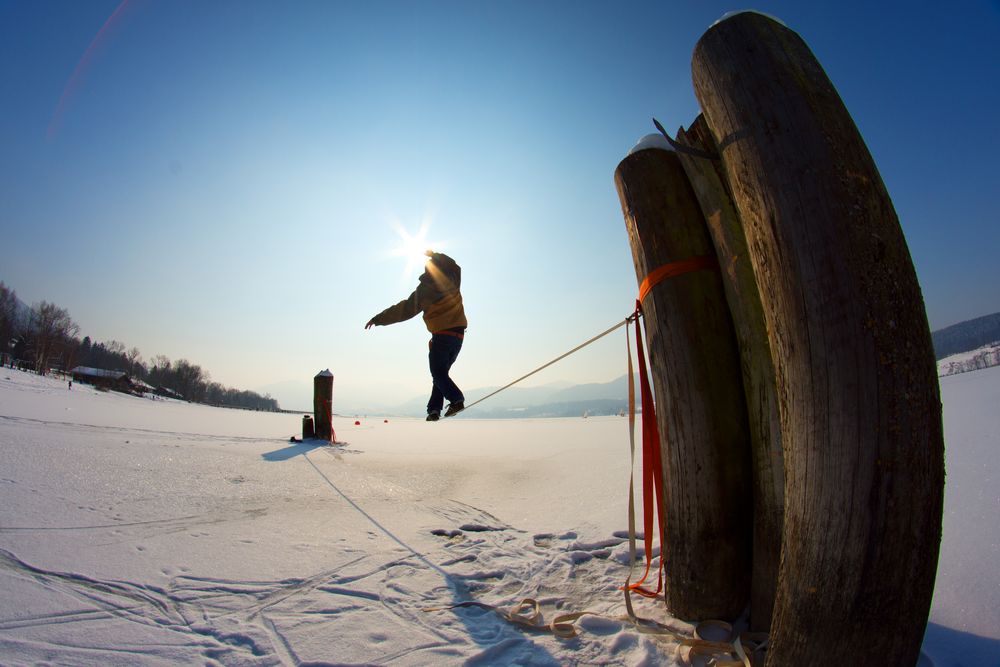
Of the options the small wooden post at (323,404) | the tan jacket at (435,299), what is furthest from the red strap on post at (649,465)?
the small wooden post at (323,404)

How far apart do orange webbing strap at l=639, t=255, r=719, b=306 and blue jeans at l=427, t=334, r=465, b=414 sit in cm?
407

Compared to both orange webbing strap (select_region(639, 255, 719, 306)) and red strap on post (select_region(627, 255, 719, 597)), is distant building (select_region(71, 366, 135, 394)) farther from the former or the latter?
orange webbing strap (select_region(639, 255, 719, 306))

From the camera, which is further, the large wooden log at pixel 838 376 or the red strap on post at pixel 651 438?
the red strap on post at pixel 651 438

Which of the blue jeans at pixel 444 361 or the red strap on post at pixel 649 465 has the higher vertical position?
the blue jeans at pixel 444 361

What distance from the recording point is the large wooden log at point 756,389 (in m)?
1.81

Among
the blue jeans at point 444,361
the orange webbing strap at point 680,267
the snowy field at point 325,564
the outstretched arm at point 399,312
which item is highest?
the outstretched arm at point 399,312

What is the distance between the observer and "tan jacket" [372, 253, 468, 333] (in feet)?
18.3

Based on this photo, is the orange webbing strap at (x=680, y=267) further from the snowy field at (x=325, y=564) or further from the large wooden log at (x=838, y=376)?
the snowy field at (x=325, y=564)

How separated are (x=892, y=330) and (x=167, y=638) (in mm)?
2625

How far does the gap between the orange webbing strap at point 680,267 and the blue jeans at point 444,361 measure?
13.4ft

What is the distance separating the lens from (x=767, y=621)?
5.98 ft

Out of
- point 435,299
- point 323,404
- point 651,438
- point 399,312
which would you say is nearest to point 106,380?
point 323,404

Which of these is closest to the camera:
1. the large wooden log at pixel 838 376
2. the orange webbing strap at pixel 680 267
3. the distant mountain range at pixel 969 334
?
the large wooden log at pixel 838 376

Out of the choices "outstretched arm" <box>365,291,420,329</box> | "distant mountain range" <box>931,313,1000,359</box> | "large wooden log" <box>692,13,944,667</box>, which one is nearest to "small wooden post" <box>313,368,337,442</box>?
"outstretched arm" <box>365,291,420,329</box>
